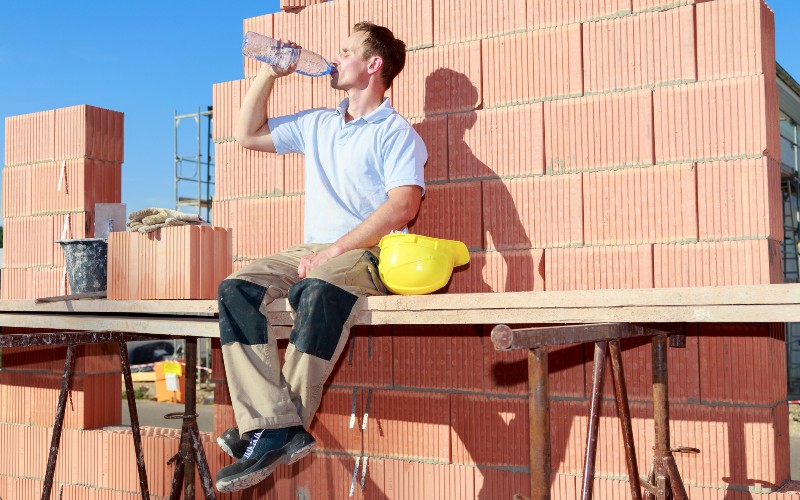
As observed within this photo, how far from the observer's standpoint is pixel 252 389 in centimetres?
315

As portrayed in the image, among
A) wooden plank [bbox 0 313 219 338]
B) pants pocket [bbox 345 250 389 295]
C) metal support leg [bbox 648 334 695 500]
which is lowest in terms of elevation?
metal support leg [bbox 648 334 695 500]

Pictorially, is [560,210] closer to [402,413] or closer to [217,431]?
[402,413]

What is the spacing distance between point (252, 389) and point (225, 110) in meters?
2.37

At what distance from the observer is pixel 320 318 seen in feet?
10.4

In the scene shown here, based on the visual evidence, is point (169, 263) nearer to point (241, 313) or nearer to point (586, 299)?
point (241, 313)

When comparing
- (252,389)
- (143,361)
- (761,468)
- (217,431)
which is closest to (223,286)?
(252,389)

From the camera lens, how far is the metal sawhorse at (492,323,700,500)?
247cm

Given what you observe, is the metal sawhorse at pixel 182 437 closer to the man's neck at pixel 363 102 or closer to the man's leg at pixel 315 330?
the man's leg at pixel 315 330

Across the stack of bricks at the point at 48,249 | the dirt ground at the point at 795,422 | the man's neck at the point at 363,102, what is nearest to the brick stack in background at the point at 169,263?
the man's neck at the point at 363,102

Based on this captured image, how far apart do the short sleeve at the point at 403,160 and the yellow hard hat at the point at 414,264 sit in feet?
1.19

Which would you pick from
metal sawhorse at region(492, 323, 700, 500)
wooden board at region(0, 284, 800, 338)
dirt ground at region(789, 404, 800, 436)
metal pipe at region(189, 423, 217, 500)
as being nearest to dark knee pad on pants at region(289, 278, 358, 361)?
wooden board at region(0, 284, 800, 338)

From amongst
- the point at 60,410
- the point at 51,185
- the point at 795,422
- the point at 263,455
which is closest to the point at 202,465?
the point at 60,410

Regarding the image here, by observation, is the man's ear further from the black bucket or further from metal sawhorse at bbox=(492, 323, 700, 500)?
the black bucket

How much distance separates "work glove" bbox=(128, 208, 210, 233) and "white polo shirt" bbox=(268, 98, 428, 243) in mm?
701
